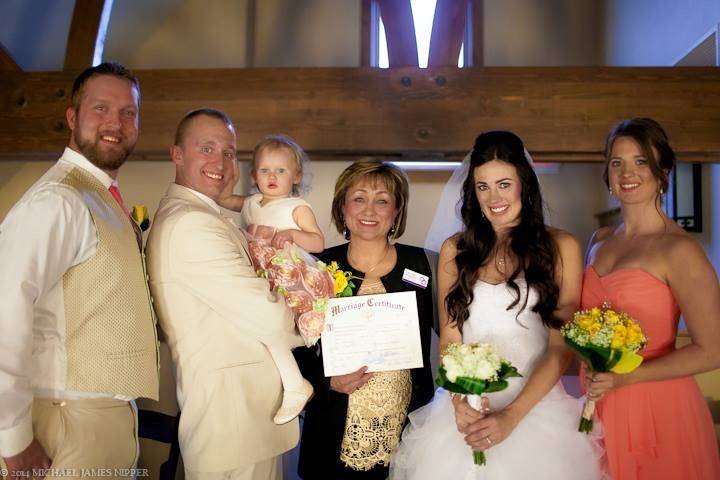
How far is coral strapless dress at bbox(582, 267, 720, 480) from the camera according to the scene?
7.98 ft

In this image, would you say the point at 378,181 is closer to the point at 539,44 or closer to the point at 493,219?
the point at 493,219

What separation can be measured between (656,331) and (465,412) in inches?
36.8

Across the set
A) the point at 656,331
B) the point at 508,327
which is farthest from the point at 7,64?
the point at 656,331

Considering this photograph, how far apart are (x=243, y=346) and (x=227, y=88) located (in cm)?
225

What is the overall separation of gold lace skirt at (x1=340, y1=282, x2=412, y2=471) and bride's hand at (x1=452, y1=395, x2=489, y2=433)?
37cm

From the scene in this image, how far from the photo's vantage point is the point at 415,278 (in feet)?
8.91

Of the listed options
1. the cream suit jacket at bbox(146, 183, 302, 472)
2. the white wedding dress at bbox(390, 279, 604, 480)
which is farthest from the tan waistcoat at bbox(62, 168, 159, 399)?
the white wedding dress at bbox(390, 279, 604, 480)

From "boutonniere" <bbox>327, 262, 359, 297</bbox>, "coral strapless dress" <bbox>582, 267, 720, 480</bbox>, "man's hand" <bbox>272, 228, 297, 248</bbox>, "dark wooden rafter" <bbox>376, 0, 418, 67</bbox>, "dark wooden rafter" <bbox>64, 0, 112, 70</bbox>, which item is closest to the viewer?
"coral strapless dress" <bbox>582, 267, 720, 480</bbox>

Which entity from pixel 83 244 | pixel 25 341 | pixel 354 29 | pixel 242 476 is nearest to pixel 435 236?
pixel 242 476

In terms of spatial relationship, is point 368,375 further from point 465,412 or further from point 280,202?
point 280,202

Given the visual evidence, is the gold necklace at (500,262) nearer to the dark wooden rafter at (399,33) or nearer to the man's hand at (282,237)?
the man's hand at (282,237)

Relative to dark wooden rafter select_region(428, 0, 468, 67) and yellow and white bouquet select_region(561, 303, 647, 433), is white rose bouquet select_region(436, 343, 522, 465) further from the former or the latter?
dark wooden rafter select_region(428, 0, 468, 67)

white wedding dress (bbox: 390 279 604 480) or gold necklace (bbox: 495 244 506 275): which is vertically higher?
gold necklace (bbox: 495 244 506 275)

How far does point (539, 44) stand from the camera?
6824mm
